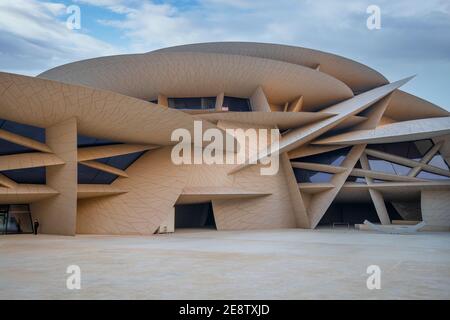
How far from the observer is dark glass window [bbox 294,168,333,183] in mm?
29469

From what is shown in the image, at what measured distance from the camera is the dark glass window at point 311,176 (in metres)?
29.5

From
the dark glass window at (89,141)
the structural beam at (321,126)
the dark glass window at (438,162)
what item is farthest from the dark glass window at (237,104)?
the dark glass window at (438,162)

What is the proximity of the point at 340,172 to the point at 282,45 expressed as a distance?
9.58 m

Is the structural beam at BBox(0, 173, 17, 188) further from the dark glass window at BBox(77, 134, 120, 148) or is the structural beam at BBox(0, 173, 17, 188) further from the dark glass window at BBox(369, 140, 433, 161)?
the dark glass window at BBox(369, 140, 433, 161)

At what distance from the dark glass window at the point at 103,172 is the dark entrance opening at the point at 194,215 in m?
9.69

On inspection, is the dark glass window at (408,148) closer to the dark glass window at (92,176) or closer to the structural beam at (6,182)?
the dark glass window at (92,176)

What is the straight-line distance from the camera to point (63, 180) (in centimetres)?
1866

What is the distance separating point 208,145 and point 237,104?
7188 mm

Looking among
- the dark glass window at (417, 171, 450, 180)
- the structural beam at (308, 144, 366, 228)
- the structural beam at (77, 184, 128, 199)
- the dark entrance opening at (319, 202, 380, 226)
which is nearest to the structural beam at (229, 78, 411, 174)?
the structural beam at (308, 144, 366, 228)

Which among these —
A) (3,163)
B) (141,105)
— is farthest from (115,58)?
(3,163)

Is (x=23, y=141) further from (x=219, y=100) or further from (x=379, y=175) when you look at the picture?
(x=379, y=175)

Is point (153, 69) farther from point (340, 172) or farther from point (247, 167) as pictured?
point (340, 172)

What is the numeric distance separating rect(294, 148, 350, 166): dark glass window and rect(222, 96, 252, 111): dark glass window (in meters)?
5.37

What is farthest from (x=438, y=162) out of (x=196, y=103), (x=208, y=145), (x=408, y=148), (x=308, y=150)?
(x=196, y=103)
